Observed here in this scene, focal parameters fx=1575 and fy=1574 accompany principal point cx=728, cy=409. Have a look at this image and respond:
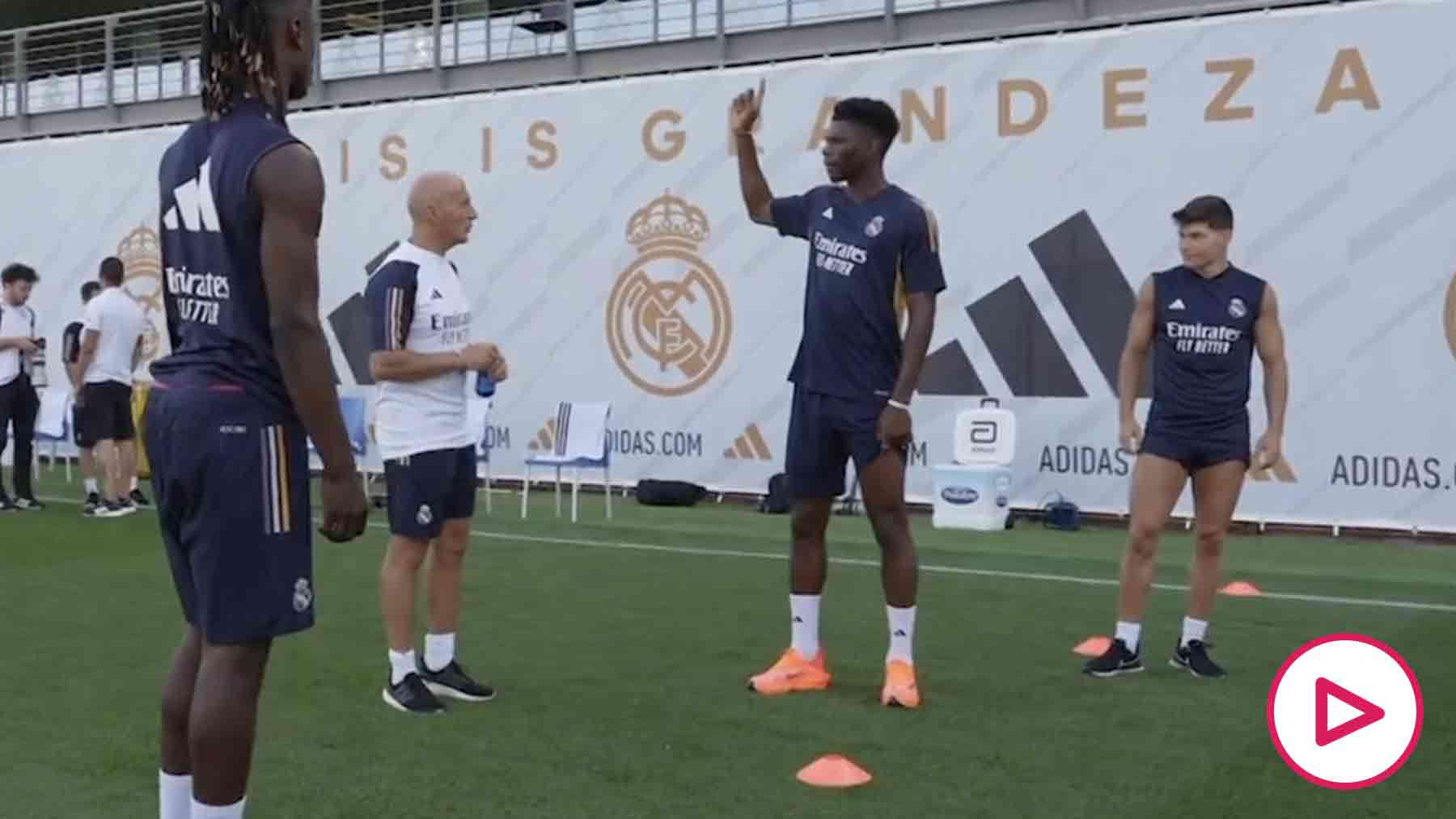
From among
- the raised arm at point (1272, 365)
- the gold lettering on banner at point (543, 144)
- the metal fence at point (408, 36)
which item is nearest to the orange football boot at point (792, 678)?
the raised arm at point (1272, 365)

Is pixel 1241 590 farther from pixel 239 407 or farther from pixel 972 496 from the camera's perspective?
pixel 239 407

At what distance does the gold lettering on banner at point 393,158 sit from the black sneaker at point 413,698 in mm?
9807

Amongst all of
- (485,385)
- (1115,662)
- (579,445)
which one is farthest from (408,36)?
(1115,662)

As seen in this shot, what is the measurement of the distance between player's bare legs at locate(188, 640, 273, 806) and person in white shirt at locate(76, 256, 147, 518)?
8.75 meters

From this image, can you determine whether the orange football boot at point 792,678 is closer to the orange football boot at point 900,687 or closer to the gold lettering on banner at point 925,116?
the orange football boot at point 900,687

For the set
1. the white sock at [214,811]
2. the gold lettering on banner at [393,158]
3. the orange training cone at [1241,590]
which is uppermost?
the gold lettering on banner at [393,158]

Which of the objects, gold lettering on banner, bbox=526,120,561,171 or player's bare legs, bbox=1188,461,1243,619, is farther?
gold lettering on banner, bbox=526,120,561,171

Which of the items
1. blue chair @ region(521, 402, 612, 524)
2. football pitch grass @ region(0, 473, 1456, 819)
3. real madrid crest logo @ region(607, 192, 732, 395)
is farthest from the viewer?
real madrid crest logo @ region(607, 192, 732, 395)

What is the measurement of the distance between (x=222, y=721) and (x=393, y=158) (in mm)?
11949

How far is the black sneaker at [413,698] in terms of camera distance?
16.4 feet

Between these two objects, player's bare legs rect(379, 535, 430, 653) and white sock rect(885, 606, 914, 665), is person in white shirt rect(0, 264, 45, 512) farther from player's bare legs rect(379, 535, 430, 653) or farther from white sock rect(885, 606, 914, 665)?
white sock rect(885, 606, 914, 665)

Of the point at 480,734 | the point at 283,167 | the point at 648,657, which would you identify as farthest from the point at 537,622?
the point at 283,167

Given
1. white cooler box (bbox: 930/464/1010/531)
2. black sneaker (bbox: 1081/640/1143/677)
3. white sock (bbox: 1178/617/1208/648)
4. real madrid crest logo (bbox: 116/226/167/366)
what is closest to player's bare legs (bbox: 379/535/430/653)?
black sneaker (bbox: 1081/640/1143/677)

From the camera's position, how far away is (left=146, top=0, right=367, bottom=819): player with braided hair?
9.29 feet
